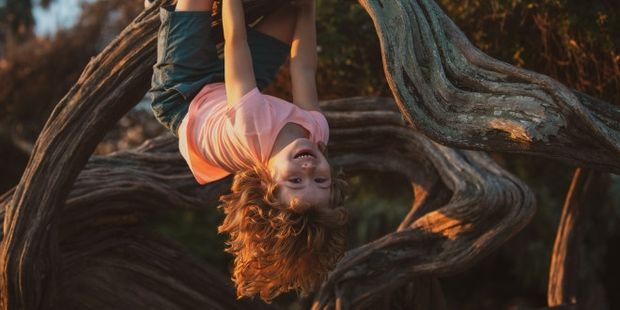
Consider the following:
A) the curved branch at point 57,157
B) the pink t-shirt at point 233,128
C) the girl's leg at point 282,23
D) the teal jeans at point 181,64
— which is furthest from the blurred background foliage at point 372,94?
the pink t-shirt at point 233,128

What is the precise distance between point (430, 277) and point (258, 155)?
9.05ft

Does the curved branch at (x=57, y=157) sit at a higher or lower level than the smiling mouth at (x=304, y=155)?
lower

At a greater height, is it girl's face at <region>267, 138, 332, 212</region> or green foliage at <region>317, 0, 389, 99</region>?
girl's face at <region>267, 138, 332, 212</region>

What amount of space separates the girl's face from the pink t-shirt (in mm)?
83

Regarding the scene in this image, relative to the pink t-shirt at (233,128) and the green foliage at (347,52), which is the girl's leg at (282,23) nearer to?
the pink t-shirt at (233,128)

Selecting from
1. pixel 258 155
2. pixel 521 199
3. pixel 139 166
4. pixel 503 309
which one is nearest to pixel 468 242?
pixel 521 199

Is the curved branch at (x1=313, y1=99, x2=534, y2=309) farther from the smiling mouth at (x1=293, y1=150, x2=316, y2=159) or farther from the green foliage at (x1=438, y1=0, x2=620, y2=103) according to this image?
the smiling mouth at (x1=293, y1=150, x2=316, y2=159)

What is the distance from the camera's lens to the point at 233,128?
14.6 ft

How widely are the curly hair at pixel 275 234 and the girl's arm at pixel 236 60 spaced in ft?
1.05

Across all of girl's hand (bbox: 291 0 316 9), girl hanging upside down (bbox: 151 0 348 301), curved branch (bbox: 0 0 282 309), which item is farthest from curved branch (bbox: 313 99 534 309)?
girl's hand (bbox: 291 0 316 9)

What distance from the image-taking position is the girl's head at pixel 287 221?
4426mm

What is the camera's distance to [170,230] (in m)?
14.5

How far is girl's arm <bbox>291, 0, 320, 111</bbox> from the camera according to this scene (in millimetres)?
→ 4852

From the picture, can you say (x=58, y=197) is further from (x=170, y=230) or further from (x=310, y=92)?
(x=170, y=230)
